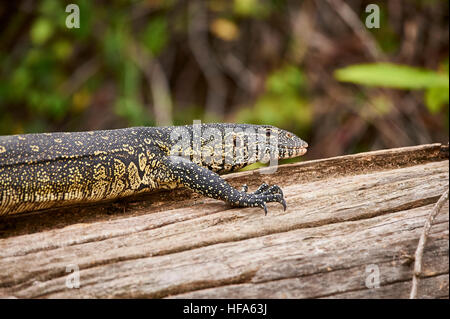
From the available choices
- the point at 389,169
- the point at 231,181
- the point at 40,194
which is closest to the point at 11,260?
the point at 40,194

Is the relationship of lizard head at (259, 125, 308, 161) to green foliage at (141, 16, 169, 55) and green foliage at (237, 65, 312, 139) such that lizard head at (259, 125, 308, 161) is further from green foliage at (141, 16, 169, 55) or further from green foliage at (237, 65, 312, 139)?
green foliage at (141, 16, 169, 55)

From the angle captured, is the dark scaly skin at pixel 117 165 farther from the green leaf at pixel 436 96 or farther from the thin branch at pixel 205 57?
the thin branch at pixel 205 57

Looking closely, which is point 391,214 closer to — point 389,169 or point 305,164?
point 389,169

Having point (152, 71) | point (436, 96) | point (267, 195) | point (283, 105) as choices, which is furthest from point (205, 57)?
point (267, 195)

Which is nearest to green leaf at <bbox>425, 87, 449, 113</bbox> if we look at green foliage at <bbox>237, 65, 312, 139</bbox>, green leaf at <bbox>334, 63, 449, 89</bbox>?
green leaf at <bbox>334, 63, 449, 89</bbox>
